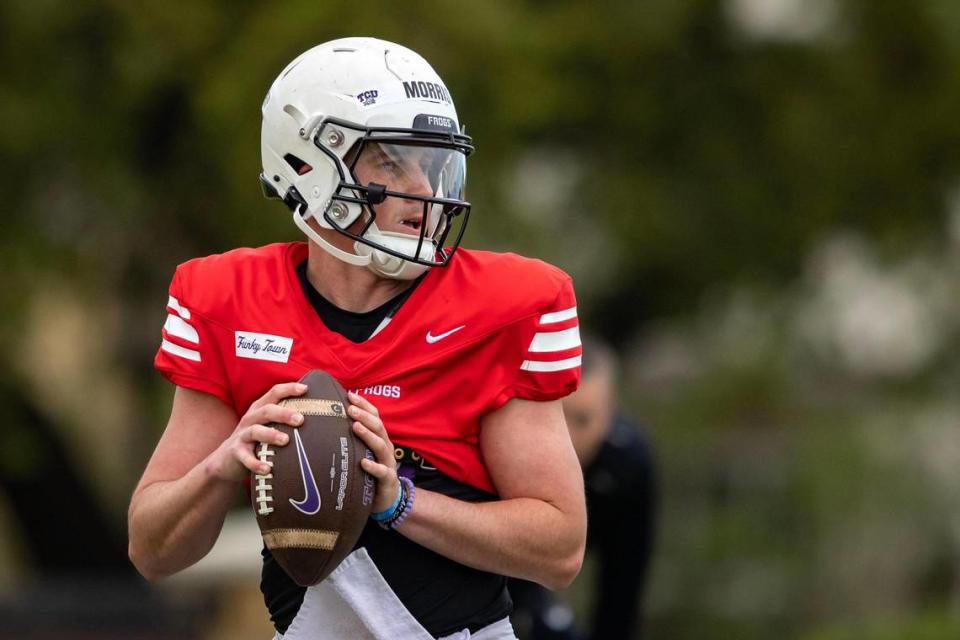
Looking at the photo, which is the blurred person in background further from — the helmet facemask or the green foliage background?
the green foliage background

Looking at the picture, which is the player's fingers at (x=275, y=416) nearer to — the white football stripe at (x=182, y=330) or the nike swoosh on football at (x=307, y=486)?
the nike swoosh on football at (x=307, y=486)

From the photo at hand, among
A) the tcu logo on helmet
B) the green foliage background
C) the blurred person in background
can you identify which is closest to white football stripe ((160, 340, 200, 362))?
the tcu logo on helmet

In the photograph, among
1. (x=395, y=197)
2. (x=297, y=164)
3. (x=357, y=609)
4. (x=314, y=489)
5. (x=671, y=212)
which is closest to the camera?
(x=314, y=489)

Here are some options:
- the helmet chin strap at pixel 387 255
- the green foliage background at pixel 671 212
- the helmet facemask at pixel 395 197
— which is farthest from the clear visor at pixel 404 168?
the green foliage background at pixel 671 212

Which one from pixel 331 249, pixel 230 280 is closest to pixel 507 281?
pixel 331 249

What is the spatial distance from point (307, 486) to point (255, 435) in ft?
0.49

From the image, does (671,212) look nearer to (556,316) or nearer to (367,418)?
(556,316)

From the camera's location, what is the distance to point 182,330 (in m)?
3.68

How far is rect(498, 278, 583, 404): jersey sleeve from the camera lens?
3598 mm

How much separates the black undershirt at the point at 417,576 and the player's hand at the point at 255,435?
13.0 inches

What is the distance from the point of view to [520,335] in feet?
11.8

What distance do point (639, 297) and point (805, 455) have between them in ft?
7.65

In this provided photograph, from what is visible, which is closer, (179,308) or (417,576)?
(417,576)

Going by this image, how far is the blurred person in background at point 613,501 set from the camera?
21.8 ft
